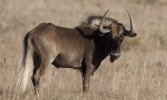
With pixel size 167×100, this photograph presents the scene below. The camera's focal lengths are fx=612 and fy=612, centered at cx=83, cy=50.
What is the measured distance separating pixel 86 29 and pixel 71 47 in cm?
76

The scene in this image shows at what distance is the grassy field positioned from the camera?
445 inches

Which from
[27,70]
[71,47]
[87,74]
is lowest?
[87,74]

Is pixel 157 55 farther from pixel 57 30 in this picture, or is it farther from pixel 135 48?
pixel 57 30

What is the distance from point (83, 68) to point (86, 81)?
0.33m

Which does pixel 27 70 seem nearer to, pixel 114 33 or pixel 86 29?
pixel 86 29

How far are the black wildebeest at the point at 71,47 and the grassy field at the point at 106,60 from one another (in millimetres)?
335

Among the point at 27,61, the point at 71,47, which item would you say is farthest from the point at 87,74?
the point at 27,61

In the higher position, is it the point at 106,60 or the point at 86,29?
the point at 86,29

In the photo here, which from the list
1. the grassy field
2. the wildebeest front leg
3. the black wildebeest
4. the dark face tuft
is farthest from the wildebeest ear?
the grassy field

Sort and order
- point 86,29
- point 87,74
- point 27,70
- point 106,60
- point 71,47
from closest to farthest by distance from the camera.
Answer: point 27,70 < point 71,47 < point 87,74 < point 86,29 < point 106,60

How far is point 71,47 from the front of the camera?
37.9 feet

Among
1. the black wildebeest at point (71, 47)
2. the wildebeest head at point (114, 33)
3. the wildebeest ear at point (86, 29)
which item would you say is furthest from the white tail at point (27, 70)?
the wildebeest head at point (114, 33)

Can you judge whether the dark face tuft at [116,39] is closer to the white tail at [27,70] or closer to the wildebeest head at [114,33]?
the wildebeest head at [114,33]

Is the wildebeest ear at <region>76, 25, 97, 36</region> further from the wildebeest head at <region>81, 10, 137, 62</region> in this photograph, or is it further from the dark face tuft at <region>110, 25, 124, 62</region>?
the dark face tuft at <region>110, 25, 124, 62</region>
